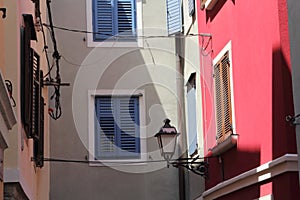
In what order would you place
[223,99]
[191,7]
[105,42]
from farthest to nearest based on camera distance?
[105,42]
[191,7]
[223,99]

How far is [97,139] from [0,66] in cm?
898

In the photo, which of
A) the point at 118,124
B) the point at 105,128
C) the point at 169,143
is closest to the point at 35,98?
the point at 169,143

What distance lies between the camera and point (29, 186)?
38.3 feet

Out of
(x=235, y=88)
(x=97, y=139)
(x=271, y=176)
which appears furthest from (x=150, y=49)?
(x=271, y=176)

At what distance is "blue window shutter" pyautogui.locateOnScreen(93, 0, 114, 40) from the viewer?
58.1 ft

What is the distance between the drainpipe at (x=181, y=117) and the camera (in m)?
16.4

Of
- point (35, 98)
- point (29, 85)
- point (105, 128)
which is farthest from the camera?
point (105, 128)

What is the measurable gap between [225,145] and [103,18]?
6.95 meters

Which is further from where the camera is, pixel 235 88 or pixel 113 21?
pixel 113 21

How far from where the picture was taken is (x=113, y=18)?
17.9 m

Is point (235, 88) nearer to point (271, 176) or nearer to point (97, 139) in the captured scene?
point (271, 176)

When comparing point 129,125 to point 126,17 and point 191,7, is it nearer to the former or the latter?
point 126,17

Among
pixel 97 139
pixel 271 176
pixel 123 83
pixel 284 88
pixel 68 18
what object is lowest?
pixel 271 176

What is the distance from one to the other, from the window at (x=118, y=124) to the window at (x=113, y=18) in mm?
1406
